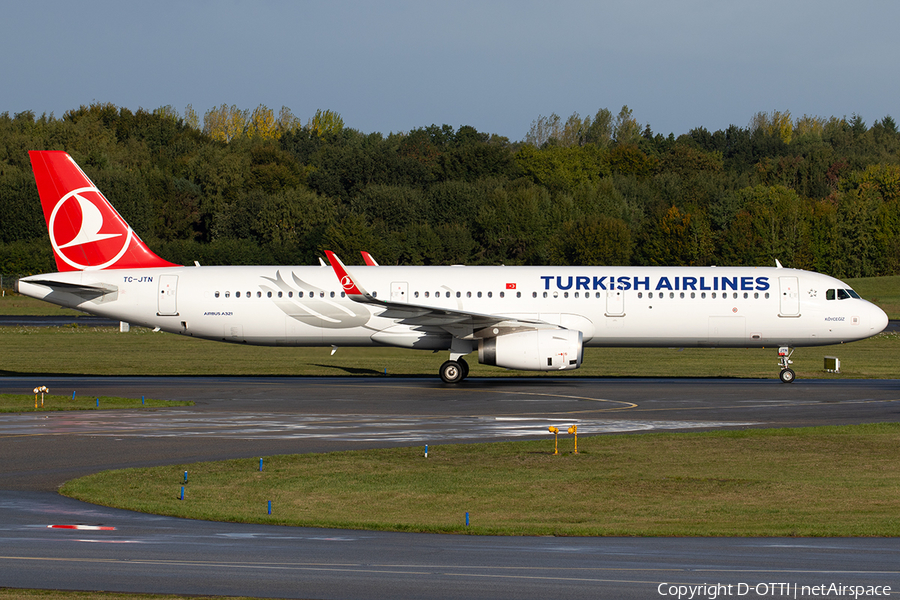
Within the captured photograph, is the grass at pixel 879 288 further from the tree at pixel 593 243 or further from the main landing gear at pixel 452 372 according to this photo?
the main landing gear at pixel 452 372

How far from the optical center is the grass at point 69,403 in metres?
26.5

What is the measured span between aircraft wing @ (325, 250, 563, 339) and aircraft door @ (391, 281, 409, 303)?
3.18 feet

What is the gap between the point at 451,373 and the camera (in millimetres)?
33656

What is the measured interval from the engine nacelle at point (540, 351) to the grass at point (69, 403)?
33.1ft

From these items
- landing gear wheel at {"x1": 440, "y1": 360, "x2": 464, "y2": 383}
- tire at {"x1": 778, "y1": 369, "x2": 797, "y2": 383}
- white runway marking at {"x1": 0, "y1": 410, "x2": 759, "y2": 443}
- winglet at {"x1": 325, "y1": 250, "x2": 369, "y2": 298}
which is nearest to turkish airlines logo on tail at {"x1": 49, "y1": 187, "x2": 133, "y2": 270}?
winglet at {"x1": 325, "y1": 250, "x2": 369, "y2": 298}

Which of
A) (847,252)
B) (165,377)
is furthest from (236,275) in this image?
(847,252)

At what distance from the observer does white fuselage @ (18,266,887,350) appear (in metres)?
34.6

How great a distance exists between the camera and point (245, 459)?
748 inches

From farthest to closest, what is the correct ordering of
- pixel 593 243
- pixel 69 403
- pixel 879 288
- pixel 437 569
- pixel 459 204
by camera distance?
pixel 459 204 < pixel 879 288 < pixel 593 243 < pixel 69 403 < pixel 437 569

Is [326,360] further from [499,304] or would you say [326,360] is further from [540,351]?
[540,351]

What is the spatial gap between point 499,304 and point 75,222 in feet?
50.7

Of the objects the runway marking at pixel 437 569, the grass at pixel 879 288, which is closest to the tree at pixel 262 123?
the grass at pixel 879 288

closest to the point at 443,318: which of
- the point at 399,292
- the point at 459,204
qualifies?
the point at 399,292

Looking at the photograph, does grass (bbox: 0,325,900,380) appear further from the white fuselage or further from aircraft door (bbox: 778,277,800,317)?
aircraft door (bbox: 778,277,800,317)
